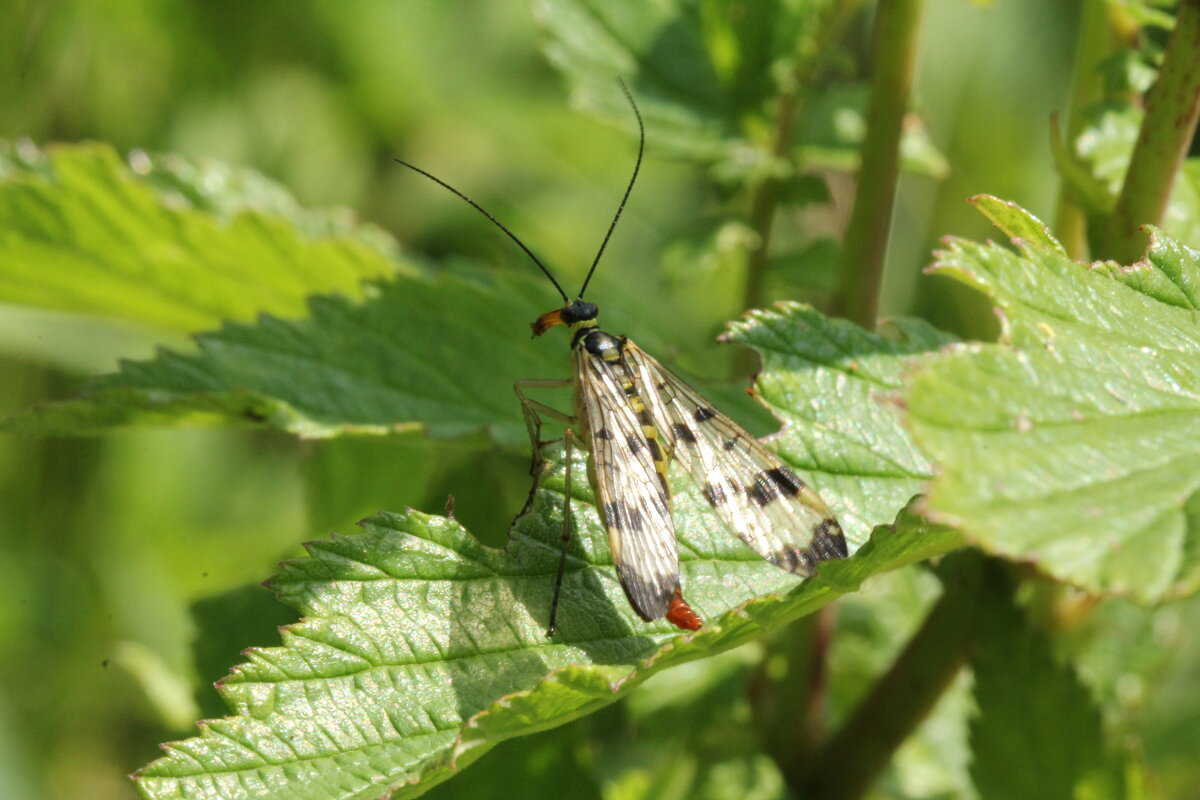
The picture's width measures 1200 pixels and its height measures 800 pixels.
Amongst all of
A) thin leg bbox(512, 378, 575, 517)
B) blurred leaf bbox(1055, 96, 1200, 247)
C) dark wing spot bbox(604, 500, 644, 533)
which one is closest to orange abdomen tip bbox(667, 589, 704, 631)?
dark wing spot bbox(604, 500, 644, 533)

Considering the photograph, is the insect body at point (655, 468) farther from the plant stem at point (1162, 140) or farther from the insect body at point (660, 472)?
the plant stem at point (1162, 140)

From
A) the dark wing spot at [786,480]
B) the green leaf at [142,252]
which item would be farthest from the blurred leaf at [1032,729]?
the green leaf at [142,252]

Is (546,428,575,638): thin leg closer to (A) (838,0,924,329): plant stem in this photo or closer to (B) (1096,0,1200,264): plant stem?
(A) (838,0,924,329): plant stem

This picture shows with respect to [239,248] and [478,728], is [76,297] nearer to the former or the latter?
[239,248]

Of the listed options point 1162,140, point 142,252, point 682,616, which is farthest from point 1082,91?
point 142,252

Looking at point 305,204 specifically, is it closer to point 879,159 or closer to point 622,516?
point 879,159

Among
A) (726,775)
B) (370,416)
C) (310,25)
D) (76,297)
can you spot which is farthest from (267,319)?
(310,25)
